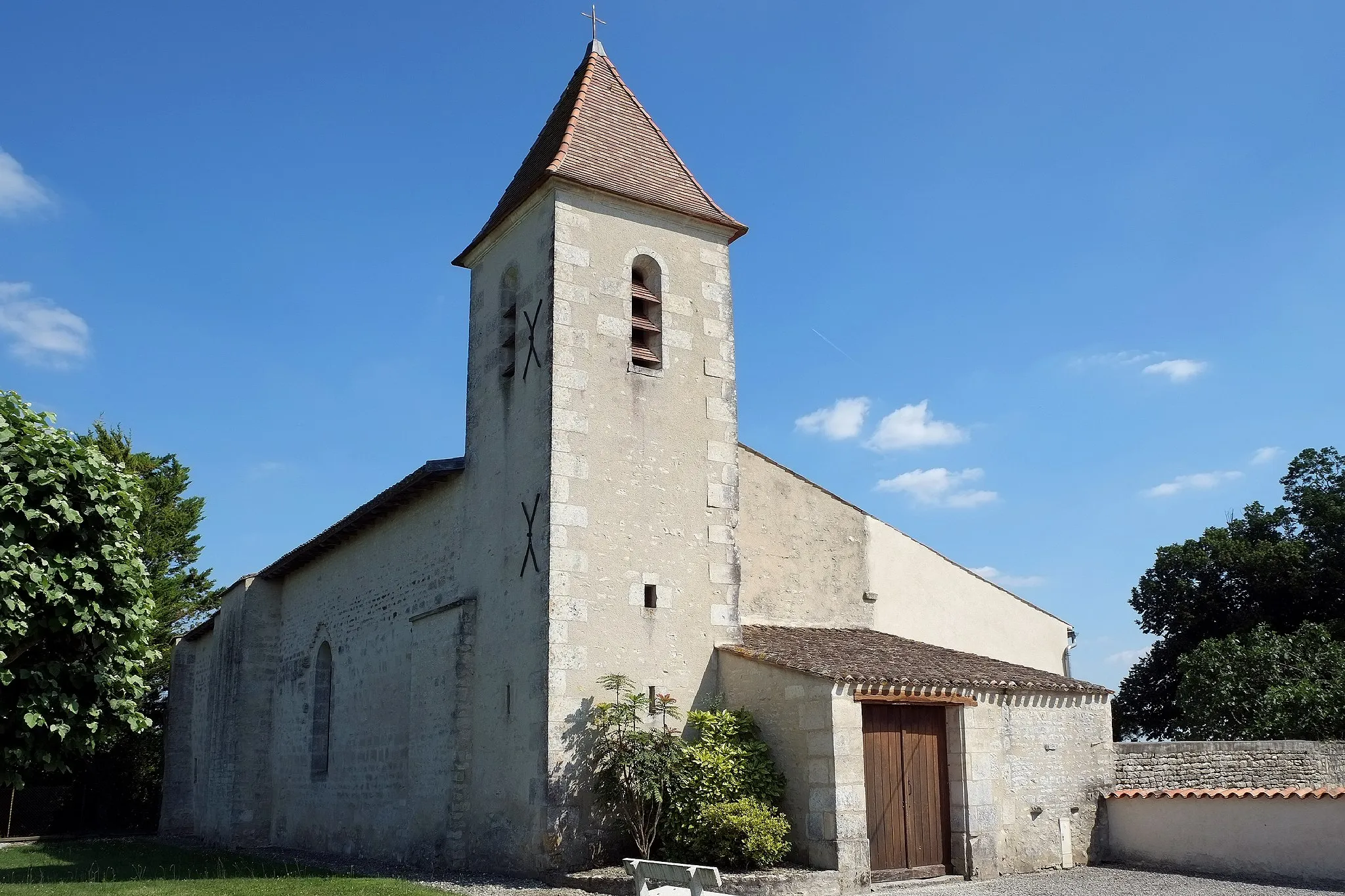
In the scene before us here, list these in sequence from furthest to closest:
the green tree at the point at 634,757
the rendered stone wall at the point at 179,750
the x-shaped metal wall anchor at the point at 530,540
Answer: the rendered stone wall at the point at 179,750, the x-shaped metal wall anchor at the point at 530,540, the green tree at the point at 634,757

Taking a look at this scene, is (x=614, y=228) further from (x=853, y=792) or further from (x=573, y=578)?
(x=853, y=792)

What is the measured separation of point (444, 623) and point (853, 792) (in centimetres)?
594

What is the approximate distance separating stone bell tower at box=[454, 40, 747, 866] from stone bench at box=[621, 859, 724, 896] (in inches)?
91.6

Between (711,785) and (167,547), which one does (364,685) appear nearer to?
(711,785)

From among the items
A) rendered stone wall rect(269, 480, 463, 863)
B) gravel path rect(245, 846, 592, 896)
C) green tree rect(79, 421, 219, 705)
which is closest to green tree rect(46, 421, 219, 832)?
green tree rect(79, 421, 219, 705)

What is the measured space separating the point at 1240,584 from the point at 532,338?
20268 mm

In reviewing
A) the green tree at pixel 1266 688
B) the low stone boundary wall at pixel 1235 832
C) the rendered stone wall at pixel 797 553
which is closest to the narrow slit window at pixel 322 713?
the rendered stone wall at pixel 797 553

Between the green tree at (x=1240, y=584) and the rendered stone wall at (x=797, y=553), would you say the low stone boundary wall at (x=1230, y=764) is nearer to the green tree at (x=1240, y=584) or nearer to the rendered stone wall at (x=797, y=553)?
the rendered stone wall at (x=797, y=553)

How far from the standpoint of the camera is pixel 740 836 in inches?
438

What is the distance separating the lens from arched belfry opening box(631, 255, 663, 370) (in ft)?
46.3

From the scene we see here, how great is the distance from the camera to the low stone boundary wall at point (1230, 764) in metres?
14.4

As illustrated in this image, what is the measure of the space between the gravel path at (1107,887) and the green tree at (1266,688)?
761cm

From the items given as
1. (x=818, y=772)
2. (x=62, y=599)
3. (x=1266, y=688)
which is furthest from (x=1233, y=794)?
(x=62, y=599)

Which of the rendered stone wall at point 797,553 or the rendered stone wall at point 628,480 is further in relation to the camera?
the rendered stone wall at point 797,553
